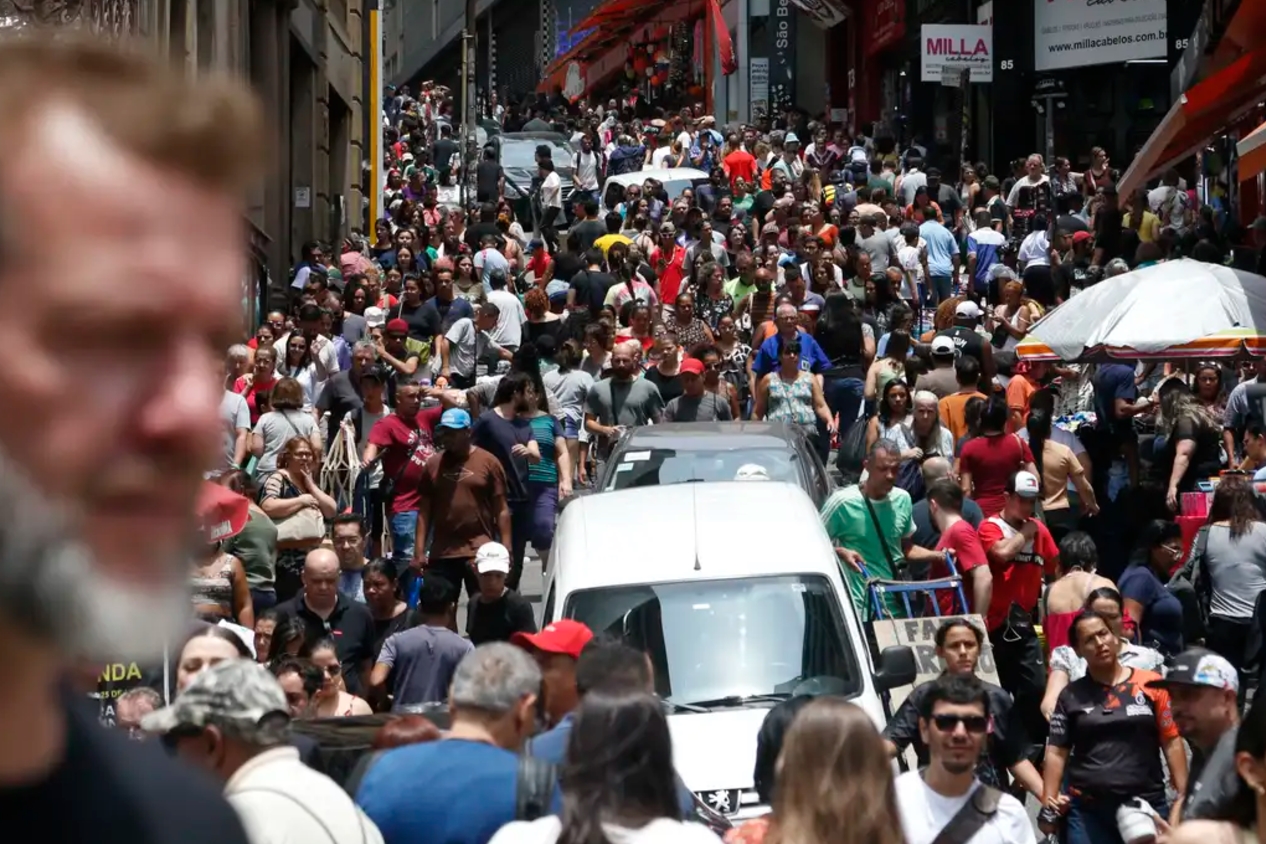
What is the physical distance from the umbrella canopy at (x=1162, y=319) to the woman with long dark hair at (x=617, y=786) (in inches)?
458

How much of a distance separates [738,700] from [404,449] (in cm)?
573

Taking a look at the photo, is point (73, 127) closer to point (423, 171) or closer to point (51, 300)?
point (51, 300)

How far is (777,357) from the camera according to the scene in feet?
57.6

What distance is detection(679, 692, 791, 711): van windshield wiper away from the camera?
361 inches

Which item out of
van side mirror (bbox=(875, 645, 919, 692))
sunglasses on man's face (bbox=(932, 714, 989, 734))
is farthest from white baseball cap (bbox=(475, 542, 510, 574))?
sunglasses on man's face (bbox=(932, 714, 989, 734))

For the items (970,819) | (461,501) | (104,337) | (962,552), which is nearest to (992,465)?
(962,552)

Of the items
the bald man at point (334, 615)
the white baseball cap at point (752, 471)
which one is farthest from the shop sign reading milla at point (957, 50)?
the bald man at point (334, 615)

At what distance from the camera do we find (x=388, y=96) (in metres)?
57.9

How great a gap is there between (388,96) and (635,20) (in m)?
20.3

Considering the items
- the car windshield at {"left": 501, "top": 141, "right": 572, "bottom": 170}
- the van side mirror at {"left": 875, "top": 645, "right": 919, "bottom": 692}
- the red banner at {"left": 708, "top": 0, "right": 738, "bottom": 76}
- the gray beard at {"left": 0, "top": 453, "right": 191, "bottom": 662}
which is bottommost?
the van side mirror at {"left": 875, "top": 645, "right": 919, "bottom": 692}

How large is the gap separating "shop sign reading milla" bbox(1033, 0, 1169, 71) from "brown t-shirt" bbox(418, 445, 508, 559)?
1127 inches

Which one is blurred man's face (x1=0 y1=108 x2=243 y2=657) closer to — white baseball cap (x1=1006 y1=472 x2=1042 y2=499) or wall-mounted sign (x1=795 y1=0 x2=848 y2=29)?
white baseball cap (x1=1006 y1=472 x2=1042 y2=499)

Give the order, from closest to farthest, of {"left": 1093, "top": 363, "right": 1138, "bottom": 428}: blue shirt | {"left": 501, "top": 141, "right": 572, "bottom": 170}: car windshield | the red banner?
{"left": 1093, "top": 363, "right": 1138, "bottom": 428}: blue shirt → {"left": 501, "top": 141, "right": 572, "bottom": 170}: car windshield → the red banner

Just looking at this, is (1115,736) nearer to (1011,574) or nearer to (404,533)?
(1011,574)
